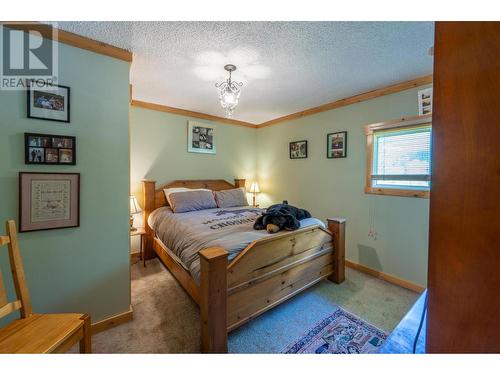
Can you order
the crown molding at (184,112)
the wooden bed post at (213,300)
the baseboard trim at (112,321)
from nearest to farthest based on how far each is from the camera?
the wooden bed post at (213,300) < the baseboard trim at (112,321) < the crown molding at (184,112)

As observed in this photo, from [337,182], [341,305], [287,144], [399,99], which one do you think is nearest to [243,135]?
[287,144]

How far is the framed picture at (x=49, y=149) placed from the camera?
136cm

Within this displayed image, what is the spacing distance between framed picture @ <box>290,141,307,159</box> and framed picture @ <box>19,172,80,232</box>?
289cm

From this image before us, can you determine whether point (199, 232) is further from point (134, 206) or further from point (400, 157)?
point (400, 157)

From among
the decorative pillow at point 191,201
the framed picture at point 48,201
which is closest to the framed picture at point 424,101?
the decorative pillow at point 191,201

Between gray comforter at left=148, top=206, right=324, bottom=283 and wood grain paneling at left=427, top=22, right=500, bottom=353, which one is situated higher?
wood grain paneling at left=427, top=22, right=500, bottom=353

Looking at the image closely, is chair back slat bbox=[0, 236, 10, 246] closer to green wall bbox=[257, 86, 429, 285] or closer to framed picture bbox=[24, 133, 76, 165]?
framed picture bbox=[24, 133, 76, 165]

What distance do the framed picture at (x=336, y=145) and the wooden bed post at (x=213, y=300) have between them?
229 cm

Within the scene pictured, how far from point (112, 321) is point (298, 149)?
124 inches

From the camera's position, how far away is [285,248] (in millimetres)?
1833

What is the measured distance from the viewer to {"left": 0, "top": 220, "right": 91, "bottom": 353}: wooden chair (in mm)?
915

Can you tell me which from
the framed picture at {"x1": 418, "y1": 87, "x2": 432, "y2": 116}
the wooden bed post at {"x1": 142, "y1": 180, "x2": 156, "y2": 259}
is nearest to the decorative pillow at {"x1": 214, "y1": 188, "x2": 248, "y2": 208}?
the wooden bed post at {"x1": 142, "y1": 180, "x2": 156, "y2": 259}

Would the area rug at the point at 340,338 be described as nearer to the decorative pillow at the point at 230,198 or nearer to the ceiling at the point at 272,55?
the decorative pillow at the point at 230,198

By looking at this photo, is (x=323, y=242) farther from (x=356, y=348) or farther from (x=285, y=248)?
(x=356, y=348)
